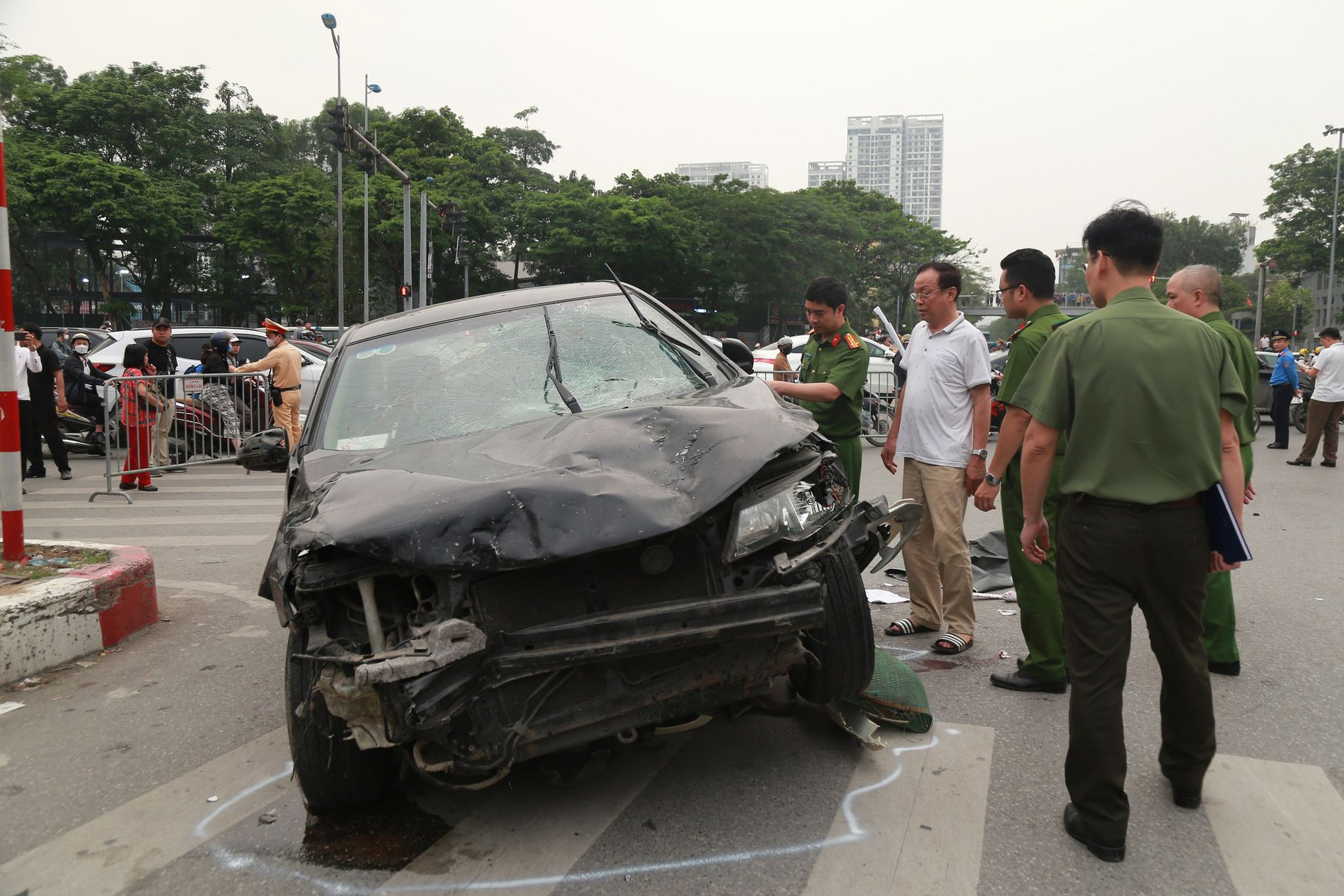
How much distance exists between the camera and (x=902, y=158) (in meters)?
163

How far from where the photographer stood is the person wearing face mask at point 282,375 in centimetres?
1172

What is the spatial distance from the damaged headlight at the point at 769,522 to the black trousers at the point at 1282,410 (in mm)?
14341

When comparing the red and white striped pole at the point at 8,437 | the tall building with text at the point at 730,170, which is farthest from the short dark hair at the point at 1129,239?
the tall building with text at the point at 730,170

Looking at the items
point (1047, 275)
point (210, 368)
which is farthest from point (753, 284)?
point (1047, 275)

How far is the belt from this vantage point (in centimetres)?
281

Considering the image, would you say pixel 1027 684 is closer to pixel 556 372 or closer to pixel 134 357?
pixel 556 372

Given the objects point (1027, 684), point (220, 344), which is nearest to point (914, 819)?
point (1027, 684)

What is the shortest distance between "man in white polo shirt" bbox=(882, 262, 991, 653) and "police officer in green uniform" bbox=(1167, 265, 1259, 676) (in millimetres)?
919

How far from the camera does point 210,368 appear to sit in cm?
1229

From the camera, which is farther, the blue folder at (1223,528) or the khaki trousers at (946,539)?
the khaki trousers at (946,539)

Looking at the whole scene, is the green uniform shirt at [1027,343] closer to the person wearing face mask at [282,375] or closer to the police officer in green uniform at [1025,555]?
the police officer in green uniform at [1025,555]

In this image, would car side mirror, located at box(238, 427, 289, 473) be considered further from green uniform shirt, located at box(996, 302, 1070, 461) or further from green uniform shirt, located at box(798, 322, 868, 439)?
green uniform shirt, located at box(996, 302, 1070, 461)

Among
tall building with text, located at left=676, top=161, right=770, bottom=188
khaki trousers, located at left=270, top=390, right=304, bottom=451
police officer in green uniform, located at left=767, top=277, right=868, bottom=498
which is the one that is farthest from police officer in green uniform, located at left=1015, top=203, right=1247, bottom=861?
tall building with text, located at left=676, top=161, right=770, bottom=188

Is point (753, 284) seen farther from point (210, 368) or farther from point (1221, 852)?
point (1221, 852)
